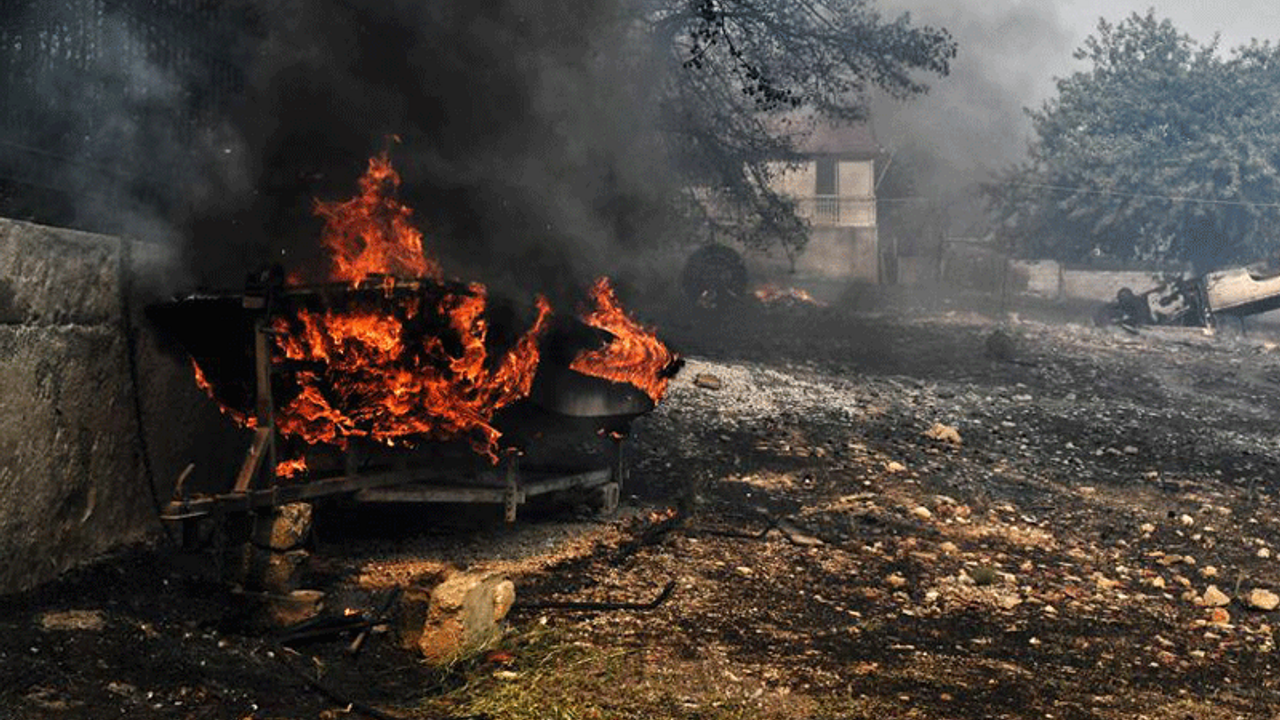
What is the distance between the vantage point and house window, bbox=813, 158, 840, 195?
35128 mm

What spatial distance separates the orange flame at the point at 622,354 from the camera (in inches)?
279

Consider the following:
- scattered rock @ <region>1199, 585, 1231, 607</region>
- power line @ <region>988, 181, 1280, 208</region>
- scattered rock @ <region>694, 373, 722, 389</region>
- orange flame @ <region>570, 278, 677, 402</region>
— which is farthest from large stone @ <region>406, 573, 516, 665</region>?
power line @ <region>988, 181, 1280, 208</region>

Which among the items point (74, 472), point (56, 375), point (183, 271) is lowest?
point (74, 472)

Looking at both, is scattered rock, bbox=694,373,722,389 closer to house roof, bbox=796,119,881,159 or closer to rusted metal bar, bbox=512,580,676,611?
rusted metal bar, bbox=512,580,676,611

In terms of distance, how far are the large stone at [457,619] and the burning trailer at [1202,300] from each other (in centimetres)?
2330

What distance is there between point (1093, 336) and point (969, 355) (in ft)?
21.4

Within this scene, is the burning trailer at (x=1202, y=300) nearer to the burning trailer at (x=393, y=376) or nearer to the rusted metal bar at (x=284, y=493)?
the burning trailer at (x=393, y=376)

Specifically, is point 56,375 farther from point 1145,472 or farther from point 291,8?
point 1145,472

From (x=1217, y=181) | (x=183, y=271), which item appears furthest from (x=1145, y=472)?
(x=1217, y=181)

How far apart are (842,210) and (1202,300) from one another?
1264 centimetres

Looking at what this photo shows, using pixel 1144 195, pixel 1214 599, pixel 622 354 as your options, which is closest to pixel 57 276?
pixel 622 354

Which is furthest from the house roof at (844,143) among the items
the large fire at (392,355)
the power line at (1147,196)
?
the large fire at (392,355)

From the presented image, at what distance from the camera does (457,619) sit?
4.71m

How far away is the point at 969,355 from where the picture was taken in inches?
679
